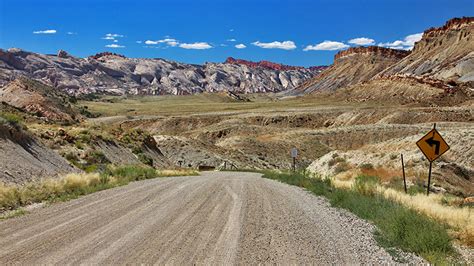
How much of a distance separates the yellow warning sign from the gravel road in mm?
4647

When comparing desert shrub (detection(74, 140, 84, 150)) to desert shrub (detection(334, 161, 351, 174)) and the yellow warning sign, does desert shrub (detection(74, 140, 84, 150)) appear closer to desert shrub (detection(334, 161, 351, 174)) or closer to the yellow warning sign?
the yellow warning sign

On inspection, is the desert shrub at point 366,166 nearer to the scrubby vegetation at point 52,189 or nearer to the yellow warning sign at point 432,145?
the yellow warning sign at point 432,145

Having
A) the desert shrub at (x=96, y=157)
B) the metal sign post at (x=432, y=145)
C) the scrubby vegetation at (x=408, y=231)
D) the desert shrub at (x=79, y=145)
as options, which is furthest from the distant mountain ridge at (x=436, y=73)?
the scrubby vegetation at (x=408, y=231)

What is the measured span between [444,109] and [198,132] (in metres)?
45.6

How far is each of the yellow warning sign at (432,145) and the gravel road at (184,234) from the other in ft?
15.2

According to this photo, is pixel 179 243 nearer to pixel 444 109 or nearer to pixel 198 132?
pixel 198 132

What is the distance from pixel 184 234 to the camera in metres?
9.34

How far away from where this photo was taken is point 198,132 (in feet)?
288

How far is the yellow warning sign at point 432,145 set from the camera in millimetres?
16609

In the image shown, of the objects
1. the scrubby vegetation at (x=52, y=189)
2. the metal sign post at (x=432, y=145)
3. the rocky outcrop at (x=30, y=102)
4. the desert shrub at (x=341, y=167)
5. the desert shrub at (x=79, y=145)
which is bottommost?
the desert shrub at (x=341, y=167)

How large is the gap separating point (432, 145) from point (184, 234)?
35.5 feet

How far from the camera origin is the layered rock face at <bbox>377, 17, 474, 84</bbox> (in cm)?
14212

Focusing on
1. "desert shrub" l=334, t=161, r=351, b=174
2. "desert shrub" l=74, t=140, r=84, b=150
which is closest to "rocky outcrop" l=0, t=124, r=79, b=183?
"desert shrub" l=74, t=140, r=84, b=150

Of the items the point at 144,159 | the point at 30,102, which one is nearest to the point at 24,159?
the point at 144,159
